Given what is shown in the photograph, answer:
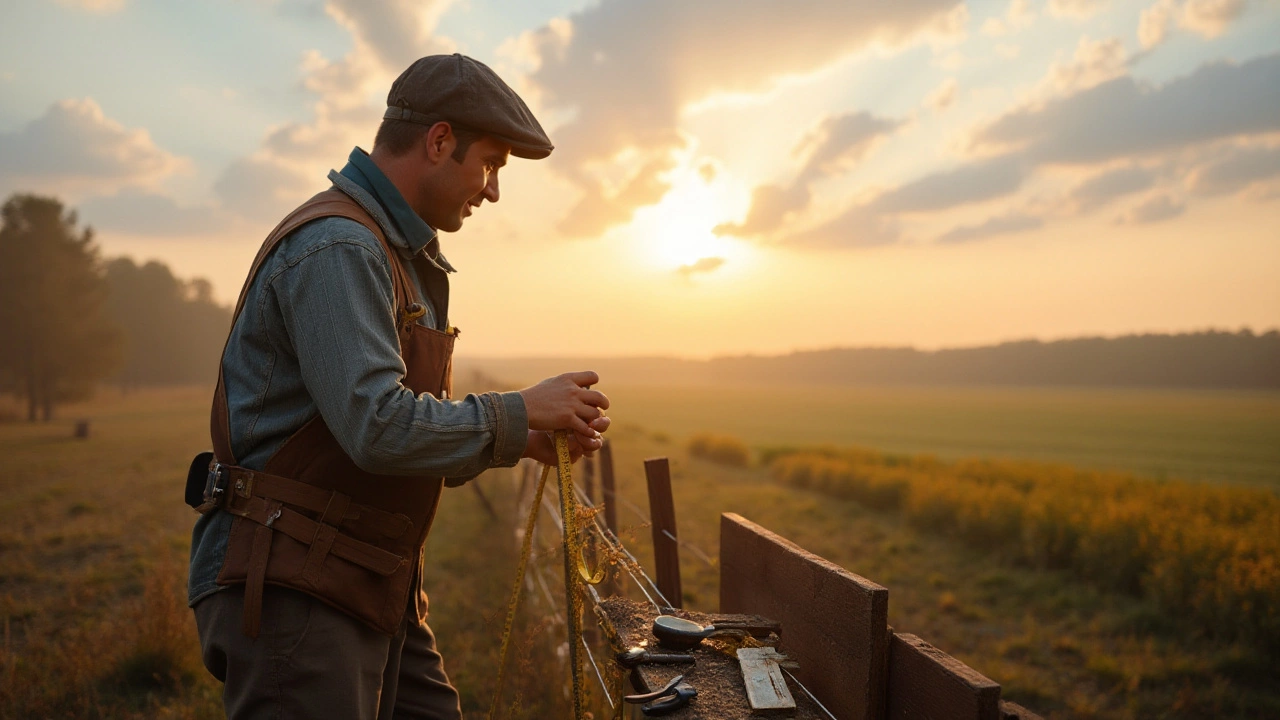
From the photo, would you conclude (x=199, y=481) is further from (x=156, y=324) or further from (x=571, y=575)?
(x=156, y=324)

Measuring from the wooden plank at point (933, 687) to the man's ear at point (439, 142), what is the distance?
183 cm

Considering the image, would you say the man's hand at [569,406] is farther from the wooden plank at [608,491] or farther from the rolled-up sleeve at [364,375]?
the wooden plank at [608,491]

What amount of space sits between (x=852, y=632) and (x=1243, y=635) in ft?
27.7

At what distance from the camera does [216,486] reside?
5.96 feet

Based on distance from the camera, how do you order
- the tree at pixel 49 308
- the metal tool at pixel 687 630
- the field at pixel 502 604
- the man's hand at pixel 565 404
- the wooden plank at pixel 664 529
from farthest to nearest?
the tree at pixel 49 308 < the field at pixel 502 604 < the wooden plank at pixel 664 529 < the metal tool at pixel 687 630 < the man's hand at pixel 565 404

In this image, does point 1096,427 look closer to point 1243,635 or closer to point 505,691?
point 1243,635

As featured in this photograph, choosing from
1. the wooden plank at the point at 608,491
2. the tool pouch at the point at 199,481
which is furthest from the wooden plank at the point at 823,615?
the wooden plank at the point at 608,491

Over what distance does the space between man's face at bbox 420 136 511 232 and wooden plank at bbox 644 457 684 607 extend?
1.93 m

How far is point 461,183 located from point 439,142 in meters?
0.13

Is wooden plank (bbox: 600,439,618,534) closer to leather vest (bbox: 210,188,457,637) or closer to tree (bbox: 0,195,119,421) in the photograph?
leather vest (bbox: 210,188,457,637)

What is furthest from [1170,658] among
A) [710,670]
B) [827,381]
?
[827,381]

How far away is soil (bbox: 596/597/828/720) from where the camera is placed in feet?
6.52

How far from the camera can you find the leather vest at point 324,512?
68.3 inches

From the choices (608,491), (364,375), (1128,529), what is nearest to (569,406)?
(364,375)
